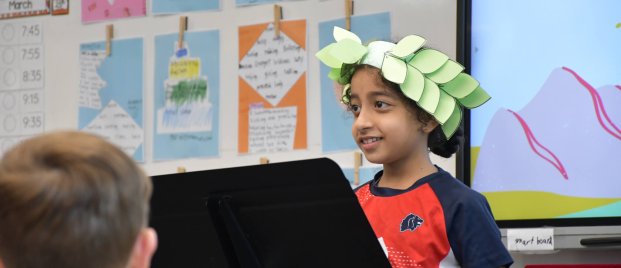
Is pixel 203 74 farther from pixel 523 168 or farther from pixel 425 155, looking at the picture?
pixel 425 155

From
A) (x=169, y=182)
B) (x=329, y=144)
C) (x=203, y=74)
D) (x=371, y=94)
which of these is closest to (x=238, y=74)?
(x=203, y=74)

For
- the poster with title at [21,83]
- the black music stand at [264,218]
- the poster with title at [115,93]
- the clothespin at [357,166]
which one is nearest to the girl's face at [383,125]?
the black music stand at [264,218]

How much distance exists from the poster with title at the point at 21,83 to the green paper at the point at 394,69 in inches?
88.0

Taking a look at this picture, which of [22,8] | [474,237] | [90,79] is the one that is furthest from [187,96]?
[474,237]

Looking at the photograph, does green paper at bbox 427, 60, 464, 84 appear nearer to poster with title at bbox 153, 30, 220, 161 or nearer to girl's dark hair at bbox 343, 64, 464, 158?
girl's dark hair at bbox 343, 64, 464, 158

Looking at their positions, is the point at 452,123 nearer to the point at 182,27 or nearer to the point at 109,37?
the point at 182,27

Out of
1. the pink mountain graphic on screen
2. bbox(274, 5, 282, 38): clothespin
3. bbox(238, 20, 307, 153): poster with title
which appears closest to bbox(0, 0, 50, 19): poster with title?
bbox(238, 20, 307, 153): poster with title

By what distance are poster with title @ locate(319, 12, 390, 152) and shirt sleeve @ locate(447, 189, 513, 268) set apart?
135 cm

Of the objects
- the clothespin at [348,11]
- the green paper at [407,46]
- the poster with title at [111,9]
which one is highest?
the poster with title at [111,9]

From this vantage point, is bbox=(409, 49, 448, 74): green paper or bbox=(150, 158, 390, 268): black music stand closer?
bbox=(150, 158, 390, 268): black music stand

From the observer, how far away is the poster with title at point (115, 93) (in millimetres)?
3670

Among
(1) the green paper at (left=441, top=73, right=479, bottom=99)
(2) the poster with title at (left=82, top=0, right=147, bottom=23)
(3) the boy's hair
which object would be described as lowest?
(3) the boy's hair

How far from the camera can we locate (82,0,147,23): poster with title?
3.69m

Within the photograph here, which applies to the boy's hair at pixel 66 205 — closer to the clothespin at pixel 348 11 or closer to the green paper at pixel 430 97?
the green paper at pixel 430 97
